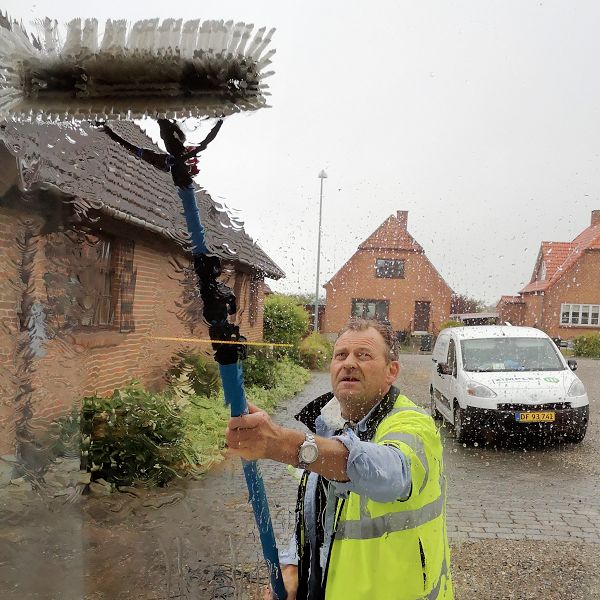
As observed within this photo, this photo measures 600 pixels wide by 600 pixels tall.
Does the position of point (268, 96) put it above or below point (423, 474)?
above

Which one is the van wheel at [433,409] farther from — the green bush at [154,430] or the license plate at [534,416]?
the green bush at [154,430]

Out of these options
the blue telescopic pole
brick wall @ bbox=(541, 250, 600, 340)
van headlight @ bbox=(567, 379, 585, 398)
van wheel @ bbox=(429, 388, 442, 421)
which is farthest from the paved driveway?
the blue telescopic pole

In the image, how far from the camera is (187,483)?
328cm

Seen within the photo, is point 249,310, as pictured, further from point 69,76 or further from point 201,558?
point 201,558

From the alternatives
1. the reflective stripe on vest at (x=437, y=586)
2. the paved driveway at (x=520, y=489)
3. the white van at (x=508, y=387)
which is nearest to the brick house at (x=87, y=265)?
→ the reflective stripe on vest at (x=437, y=586)

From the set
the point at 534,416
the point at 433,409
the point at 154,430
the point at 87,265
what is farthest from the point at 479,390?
the point at 87,265

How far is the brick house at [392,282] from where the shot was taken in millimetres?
2358

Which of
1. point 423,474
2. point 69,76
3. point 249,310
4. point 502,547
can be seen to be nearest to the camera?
point 69,76

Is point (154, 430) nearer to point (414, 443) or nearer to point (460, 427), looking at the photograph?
point (414, 443)

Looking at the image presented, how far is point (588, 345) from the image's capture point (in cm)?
822

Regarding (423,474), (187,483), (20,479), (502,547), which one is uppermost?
(423,474)

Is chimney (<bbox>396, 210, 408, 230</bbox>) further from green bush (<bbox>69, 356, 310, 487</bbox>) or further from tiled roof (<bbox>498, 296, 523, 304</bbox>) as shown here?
tiled roof (<bbox>498, 296, 523, 304</bbox>)

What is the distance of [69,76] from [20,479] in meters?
1.94

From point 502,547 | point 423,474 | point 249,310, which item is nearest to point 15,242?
point 249,310
